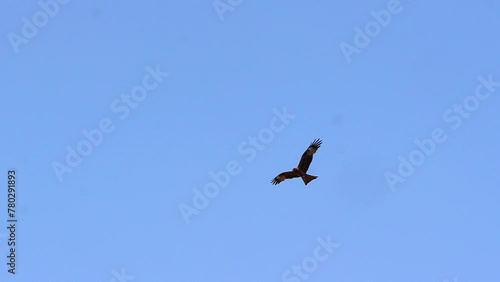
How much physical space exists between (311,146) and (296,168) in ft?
5.51

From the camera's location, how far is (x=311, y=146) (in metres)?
41.2

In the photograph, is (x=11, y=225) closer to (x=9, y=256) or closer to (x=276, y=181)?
(x=9, y=256)

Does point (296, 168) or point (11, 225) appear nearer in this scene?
point (296, 168)

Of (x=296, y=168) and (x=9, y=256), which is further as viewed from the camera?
(x=9, y=256)

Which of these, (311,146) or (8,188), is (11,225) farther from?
(311,146)

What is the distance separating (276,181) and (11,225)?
A: 48.1 ft

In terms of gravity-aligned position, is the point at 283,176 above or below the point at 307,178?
above

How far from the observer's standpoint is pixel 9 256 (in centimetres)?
4300

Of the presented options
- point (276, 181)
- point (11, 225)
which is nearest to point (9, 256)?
point (11, 225)

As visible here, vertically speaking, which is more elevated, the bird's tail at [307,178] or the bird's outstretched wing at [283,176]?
the bird's outstretched wing at [283,176]

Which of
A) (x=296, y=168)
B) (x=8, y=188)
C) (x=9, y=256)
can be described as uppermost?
(x=8, y=188)

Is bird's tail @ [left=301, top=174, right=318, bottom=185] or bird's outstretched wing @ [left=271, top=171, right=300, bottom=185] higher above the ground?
bird's outstretched wing @ [left=271, top=171, right=300, bottom=185]

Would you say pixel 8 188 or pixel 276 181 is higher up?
pixel 8 188

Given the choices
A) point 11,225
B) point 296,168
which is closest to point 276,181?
point 296,168
